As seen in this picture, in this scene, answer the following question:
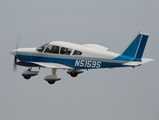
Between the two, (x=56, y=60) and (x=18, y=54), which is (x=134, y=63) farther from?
(x=18, y=54)

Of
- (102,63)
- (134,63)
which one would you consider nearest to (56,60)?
(102,63)

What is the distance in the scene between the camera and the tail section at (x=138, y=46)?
29.3 meters

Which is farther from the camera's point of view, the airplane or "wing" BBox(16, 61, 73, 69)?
the airplane

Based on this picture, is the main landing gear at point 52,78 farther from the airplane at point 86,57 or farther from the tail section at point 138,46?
the tail section at point 138,46

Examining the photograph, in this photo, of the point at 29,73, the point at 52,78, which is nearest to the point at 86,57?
the point at 52,78

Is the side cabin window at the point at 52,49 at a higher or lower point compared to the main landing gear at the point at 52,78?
higher

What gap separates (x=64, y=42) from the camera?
99.7 ft

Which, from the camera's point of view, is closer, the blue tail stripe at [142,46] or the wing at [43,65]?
the wing at [43,65]

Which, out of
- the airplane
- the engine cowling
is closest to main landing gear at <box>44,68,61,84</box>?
the airplane

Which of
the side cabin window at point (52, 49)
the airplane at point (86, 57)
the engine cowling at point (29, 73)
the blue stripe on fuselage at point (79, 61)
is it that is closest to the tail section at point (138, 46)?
the airplane at point (86, 57)

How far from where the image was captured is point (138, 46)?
96.3 feet

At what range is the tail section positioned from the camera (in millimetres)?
29328

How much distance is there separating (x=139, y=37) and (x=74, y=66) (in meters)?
4.89

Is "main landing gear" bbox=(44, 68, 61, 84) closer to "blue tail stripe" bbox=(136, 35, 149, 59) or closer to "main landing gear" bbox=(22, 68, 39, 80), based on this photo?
"main landing gear" bbox=(22, 68, 39, 80)
